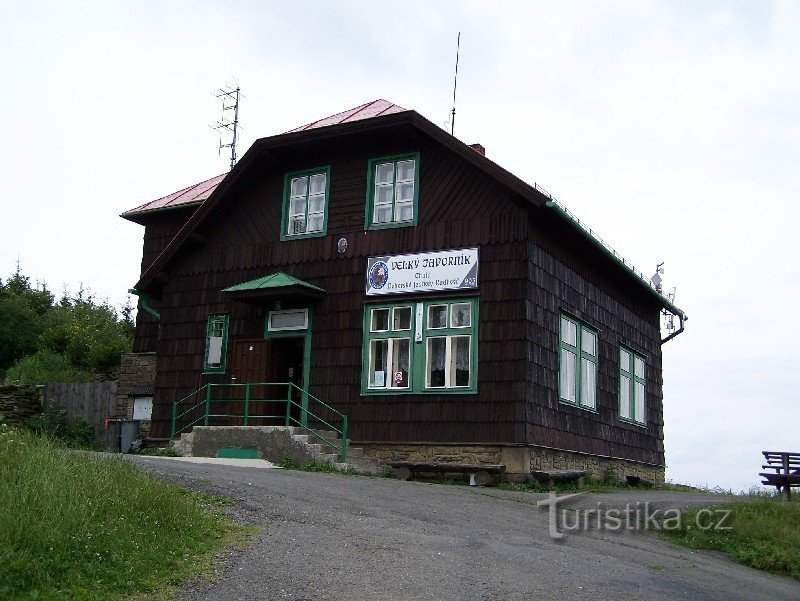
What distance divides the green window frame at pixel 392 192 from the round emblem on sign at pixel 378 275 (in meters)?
0.80

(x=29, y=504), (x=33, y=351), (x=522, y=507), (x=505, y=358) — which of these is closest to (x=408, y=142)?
(x=505, y=358)

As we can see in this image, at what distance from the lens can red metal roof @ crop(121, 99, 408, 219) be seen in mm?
21500

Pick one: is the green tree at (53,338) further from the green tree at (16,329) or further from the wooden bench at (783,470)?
the wooden bench at (783,470)

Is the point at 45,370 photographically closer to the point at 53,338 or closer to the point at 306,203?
the point at 53,338

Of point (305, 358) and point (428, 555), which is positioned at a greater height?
point (305, 358)

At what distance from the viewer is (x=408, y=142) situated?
20.3 metres

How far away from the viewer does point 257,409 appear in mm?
21031

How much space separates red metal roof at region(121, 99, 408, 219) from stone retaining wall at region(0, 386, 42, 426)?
592cm

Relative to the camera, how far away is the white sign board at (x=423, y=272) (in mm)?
19016

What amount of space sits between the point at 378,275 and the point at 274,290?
2189mm

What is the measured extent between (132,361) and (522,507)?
691 inches

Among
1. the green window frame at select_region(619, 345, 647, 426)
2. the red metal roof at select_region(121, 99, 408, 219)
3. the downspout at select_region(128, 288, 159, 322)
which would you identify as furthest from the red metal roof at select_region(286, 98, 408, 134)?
the green window frame at select_region(619, 345, 647, 426)

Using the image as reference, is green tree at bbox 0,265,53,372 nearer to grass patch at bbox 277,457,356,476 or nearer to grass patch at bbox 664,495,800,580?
grass patch at bbox 277,457,356,476
